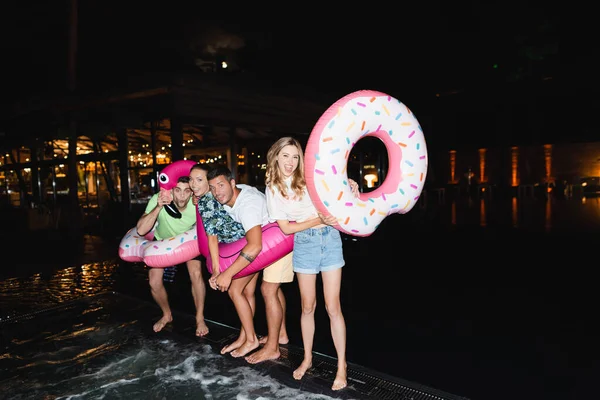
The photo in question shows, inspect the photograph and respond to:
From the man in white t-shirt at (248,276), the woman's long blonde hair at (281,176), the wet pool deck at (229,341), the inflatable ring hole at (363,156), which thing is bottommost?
the wet pool deck at (229,341)

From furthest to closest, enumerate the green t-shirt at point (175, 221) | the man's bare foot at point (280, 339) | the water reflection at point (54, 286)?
the water reflection at point (54, 286), the green t-shirt at point (175, 221), the man's bare foot at point (280, 339)

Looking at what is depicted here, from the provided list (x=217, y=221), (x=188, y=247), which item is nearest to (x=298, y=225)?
(x=217, y=221)

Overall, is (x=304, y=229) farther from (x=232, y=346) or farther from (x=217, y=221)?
(x=232, y=346)

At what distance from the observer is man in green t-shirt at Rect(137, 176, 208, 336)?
339cm

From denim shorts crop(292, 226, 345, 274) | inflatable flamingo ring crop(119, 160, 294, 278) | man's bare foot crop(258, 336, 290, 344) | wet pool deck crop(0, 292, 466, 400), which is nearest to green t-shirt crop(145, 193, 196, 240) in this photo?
inflatable flamingo ring crop(119, 160, 294, 278)

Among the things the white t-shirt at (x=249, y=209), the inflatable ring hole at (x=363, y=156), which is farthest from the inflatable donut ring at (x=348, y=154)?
the inflatable ring hole at (x=363, y=156)

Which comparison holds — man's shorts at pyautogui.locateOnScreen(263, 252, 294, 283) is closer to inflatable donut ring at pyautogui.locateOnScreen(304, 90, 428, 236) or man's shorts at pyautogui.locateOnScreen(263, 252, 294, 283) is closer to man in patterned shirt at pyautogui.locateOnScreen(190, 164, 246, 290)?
man in patterned shirt at pyautogui.locateOnScreen(190, 164, 246, 290)

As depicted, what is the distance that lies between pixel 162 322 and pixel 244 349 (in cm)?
102

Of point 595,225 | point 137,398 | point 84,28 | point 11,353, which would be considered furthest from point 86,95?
point 595,225

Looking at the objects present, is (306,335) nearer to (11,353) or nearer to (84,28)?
(11,353)

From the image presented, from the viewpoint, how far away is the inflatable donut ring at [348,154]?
2.31m

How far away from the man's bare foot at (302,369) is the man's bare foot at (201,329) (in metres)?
1.08

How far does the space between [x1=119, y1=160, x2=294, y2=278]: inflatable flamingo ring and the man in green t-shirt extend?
0.09m

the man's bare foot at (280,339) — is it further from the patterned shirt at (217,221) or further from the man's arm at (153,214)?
the man's arm at (153,214)
